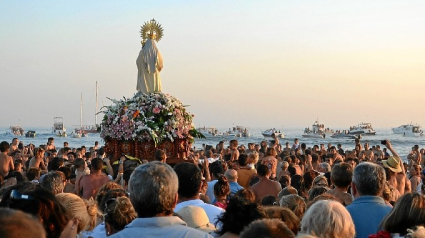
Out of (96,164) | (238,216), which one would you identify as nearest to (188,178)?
(238,216)

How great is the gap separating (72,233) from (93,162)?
6038 mm

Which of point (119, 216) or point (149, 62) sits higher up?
point (149, 62)

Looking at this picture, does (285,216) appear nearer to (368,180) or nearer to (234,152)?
(368,180)

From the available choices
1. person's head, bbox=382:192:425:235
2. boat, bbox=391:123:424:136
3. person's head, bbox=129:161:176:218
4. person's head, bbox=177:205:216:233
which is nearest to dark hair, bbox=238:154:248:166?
person's head, bbox=177:205:216:233

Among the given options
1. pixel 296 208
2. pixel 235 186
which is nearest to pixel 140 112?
pixel 235 186

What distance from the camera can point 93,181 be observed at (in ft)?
33.3

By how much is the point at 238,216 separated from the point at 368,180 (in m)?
1.93

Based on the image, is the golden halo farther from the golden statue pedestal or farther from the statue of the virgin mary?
the golden statue pedestal

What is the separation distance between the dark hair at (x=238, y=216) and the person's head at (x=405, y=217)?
97 centimetres

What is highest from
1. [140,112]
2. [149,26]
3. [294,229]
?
[149,26]

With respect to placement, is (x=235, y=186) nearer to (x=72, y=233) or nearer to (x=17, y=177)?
(x=17, y=177)

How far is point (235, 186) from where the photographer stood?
9734 millimetres

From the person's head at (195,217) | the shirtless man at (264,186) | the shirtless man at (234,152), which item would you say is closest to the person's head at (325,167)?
the shirtless man at (264,186)

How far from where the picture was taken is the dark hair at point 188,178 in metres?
6.01
